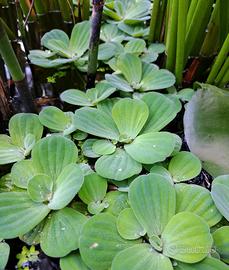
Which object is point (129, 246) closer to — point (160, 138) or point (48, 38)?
point (160, 138)

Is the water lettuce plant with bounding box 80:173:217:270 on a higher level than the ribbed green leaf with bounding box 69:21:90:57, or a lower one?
lower

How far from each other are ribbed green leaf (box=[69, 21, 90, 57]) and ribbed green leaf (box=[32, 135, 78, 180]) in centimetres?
41

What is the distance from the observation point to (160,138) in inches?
30.0

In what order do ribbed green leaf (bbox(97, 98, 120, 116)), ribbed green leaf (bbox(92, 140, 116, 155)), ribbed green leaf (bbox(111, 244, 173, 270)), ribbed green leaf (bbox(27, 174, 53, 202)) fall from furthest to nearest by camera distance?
ribbed green leaf (bbox(97, 98, 120, 116)) < ribbed green leaf (bbox(92, 140, 116, 155)) < ribbed green leaf (bbox(27, 174, 53, 202)) < ribbed green leaf (bbox(111, 244, 173, 270))

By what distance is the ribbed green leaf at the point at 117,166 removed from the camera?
70 centimetres

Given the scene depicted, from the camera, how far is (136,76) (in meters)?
0.98

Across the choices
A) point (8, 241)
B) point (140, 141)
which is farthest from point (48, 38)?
point (8, 241)

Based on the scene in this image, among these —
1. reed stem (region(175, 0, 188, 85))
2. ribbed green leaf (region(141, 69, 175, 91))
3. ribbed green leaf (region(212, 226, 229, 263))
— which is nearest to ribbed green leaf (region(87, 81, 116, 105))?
ribbed green leaf (region(141, 69, 175, 91))

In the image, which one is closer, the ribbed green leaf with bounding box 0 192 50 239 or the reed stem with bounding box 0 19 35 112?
the ribbed green leaf with bounding box 0 192 50 239

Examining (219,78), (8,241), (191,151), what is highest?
(219,78)

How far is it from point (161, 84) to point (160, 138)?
24 centimetres

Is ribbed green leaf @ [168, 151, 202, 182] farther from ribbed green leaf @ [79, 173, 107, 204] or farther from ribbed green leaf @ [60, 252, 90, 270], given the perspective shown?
ribbed green leaf @ [60, 252, 90, 270]

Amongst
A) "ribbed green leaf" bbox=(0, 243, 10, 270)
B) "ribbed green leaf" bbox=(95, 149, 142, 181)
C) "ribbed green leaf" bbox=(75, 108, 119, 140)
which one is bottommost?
"ribbed green leaf" bbox=(0, 243, 10, 270)

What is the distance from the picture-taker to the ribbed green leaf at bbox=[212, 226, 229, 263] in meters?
0.61
